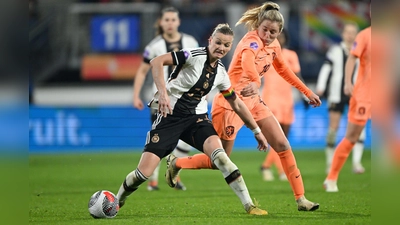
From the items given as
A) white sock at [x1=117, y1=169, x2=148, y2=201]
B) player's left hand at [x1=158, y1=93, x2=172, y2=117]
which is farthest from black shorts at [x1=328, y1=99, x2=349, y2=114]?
player's left hand at [x1=158, y1=93, x2=172, y2=117]

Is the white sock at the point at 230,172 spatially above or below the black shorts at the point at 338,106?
above

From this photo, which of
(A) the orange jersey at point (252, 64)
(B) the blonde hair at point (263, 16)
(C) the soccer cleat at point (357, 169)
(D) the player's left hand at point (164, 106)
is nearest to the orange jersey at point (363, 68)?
(A) the orange jersey at point (252, 64)

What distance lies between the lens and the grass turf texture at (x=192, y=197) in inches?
269

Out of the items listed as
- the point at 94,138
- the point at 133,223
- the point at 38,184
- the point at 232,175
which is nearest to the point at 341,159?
the point at 232,175

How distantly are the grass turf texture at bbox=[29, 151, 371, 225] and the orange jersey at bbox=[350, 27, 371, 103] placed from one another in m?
1.26

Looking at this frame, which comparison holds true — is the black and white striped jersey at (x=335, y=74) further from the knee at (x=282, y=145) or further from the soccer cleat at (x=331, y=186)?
the knee at (x=282, y=145)

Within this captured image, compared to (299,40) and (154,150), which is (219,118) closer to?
(154,150)

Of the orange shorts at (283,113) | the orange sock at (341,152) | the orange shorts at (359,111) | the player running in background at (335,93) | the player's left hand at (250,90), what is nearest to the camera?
the player's left hand at (250,90)

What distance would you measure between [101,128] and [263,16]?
1169cm

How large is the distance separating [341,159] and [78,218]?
386cm

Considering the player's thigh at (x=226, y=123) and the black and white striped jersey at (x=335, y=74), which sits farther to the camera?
the black and white striped jersey at (x=335, y=74)

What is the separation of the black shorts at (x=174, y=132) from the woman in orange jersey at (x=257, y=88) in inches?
21.0
